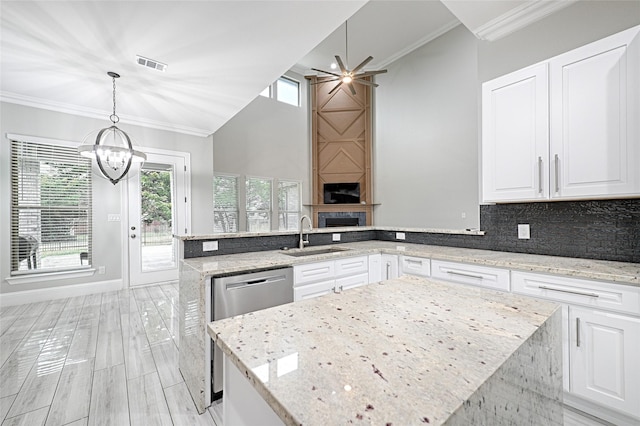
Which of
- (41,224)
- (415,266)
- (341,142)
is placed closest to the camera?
(415,266)

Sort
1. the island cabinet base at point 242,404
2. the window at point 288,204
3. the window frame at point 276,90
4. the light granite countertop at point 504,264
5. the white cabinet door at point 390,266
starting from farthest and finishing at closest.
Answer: the window at point 288,204, the window frame at point 276,90, the white cabinet door at point 390,266, the light granite countertop at point 504,264, the island cabinet base at point 242,404

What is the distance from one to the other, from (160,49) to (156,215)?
2840 millimetres

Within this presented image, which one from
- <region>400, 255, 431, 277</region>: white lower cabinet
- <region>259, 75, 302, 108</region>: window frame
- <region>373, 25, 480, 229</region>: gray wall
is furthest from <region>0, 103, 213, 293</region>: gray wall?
<region>373, 25, 480, 229</region>: gray wall

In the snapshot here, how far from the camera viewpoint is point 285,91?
23.6 feet

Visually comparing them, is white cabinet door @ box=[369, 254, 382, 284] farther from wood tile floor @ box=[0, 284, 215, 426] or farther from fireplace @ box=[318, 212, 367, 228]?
fireplace @ box=[318, 212, 367, 228]

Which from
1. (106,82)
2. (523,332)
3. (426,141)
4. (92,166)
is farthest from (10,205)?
(426,141)

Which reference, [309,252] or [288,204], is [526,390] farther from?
[288,204]

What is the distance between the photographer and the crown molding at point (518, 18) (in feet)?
6.62

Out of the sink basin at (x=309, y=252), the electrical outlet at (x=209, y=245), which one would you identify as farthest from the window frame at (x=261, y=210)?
the electrical outlet at (x=209, y=245)

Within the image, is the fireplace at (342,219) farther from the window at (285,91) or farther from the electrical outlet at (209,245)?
the electrical outlet at (209,245)

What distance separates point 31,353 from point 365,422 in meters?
3.28

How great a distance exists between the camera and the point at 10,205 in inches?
140

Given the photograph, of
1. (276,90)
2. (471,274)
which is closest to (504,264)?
(471,274)

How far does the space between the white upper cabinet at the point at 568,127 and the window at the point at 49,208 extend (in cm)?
523
